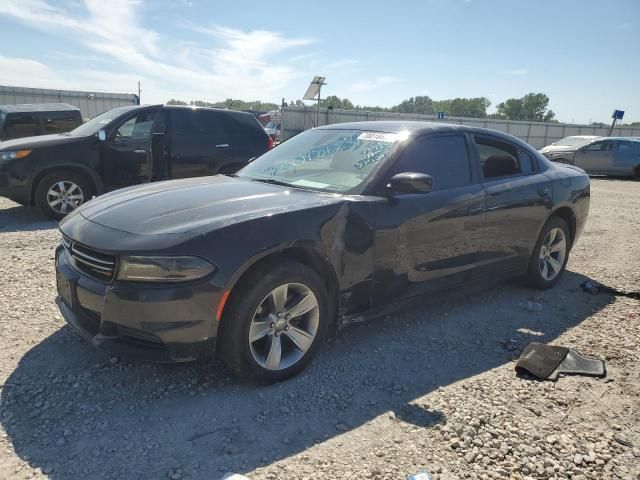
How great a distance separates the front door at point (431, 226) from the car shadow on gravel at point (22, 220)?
5.38 metres

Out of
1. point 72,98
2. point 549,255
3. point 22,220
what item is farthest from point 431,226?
point 72,98

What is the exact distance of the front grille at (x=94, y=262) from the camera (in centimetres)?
266

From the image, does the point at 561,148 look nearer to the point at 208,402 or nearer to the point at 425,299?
the point at 425,299

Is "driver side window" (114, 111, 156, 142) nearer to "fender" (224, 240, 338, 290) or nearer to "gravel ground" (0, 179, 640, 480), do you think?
"gravel ground" (0, 179, 640, 480)

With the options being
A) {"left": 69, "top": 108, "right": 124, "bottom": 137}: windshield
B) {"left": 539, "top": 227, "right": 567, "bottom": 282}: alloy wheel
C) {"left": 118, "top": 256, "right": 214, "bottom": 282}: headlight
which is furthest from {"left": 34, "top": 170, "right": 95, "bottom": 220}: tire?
{"left": 539, "top": 227, "right": 567, "bottom": 282}: alloy wheel

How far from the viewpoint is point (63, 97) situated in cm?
2480

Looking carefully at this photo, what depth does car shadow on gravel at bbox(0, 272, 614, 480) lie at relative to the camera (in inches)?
92.0

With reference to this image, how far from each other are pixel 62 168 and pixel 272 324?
5.65m

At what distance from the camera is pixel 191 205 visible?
302 cm

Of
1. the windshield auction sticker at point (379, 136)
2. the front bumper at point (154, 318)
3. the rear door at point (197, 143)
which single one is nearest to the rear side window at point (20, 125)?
the rear door at point (197, 143)

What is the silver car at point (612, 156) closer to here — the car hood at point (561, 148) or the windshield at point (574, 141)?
the car hood at point (561, 148)

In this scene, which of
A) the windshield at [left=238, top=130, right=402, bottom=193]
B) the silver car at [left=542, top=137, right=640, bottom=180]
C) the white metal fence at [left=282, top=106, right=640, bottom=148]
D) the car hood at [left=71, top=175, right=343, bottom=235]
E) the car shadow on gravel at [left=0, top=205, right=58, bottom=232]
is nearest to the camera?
the car hood at [left=71, top=175, right=343, bottom=235]

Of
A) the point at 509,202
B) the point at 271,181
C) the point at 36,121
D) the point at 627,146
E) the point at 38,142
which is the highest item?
the point at 627,146

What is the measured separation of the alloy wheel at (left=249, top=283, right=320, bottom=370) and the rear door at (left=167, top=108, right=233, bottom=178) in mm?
5156
